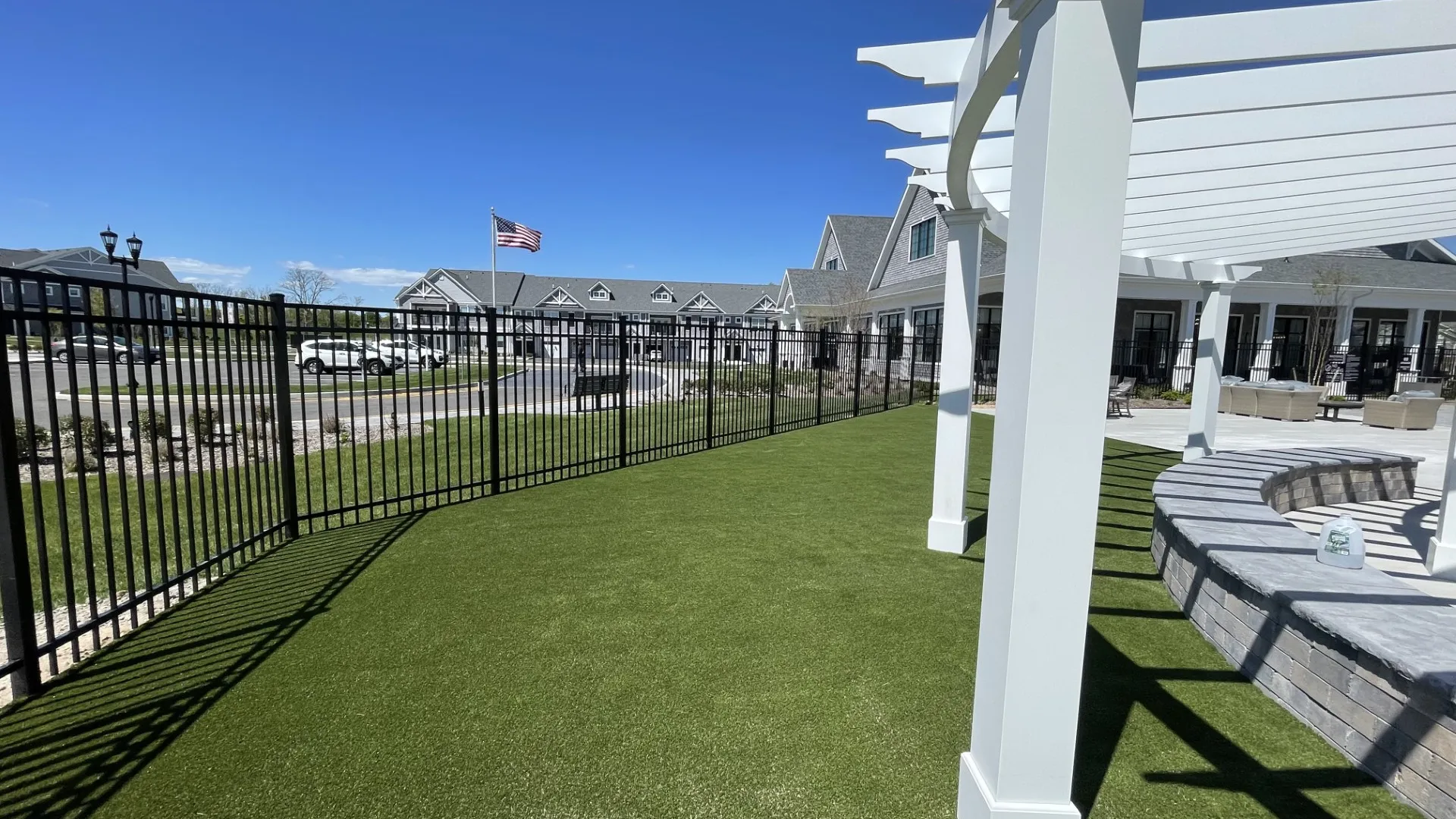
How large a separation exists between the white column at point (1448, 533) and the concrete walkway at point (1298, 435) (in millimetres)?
4828

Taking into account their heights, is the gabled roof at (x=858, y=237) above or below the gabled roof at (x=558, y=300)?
above

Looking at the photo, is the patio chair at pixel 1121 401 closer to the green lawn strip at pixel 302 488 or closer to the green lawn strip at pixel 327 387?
the green lawn strip at pixel 302 488

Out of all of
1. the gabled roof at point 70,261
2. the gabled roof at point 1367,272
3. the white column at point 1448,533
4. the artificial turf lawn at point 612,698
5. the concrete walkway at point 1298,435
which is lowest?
the artificial turf lawn at point 612,698

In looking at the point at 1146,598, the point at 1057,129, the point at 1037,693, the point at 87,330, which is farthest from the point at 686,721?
the point at 87,330

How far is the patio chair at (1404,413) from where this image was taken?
43.2ft

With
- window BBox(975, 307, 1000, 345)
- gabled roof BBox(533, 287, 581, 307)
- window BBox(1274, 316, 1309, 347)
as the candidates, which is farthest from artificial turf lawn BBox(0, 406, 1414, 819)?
gabled roof BBox(533, 287, 581, 307)

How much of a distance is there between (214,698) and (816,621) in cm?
320

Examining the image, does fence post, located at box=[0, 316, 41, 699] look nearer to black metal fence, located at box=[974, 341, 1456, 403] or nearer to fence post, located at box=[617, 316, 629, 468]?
fence post, located at box=[617, 316, 629, 468]

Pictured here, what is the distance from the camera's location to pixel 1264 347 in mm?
19516

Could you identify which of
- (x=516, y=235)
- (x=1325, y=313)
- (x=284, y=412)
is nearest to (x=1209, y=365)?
(x=284, y=412)

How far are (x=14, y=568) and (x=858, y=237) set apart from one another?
34084mm

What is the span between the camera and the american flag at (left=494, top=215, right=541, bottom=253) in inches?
1071

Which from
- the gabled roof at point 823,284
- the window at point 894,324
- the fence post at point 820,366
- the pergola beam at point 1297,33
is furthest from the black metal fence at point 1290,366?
the pergola beam at point 1297,33

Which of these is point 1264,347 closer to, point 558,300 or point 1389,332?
point 1389,332
